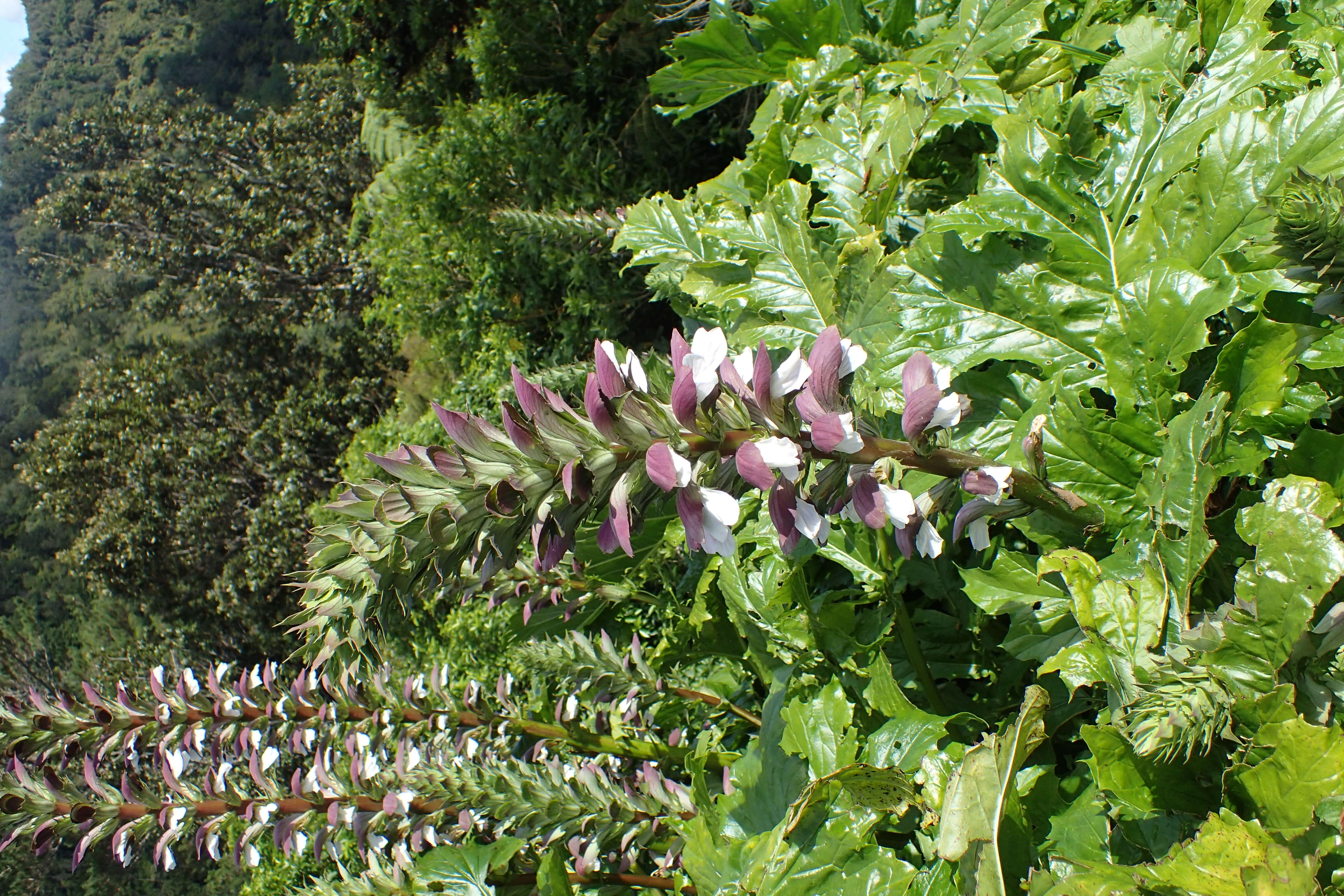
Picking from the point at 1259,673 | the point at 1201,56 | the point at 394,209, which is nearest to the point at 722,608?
the point at 1259,673

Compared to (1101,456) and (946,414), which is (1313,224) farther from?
(946,414)

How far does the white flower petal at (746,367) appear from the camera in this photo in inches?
36.9

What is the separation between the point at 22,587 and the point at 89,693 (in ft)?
62.1

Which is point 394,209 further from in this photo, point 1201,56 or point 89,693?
point 1201,56

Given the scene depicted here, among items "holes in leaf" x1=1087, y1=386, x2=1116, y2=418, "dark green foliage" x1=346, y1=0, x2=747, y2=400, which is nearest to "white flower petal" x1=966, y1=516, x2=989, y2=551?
"holes in leaf" x1=1087, y1=386, x2=1116, y2=418

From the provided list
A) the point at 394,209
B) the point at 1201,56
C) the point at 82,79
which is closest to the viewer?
the point at 1201,56

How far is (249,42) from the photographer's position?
17656 millimetres

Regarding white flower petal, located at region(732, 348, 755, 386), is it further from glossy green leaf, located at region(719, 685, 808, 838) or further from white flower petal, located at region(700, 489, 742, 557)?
glossy green leaf, located at region(719, 685, 808, 838)

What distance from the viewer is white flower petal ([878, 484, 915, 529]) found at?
835mm

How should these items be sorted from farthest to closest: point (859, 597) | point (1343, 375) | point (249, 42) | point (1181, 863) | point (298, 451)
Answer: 1. point (249, 42)
2. point (298, 451)
3. point (859, 597)
4. point (1343, 375)
5. point (1181, 863)

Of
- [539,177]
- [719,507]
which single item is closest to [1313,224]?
[719,507]

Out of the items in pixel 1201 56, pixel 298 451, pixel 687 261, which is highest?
pixel 1201 56

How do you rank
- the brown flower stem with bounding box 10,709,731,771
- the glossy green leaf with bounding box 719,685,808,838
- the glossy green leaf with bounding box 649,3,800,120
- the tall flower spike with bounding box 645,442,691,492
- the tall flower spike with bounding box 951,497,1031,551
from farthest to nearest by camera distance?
the glossy green leaf with bounding box 649,3,800,120 < the brown flower stem with bounding box 10,709,731,771 < the glossy green leaf with bounding box 719,685,808,838 < the tall flower spike with bounding box 951,497,1031,551 < the tall flower spike with bounding box 645,442,691,492

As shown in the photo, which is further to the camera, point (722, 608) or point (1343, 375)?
point (722, 608)
